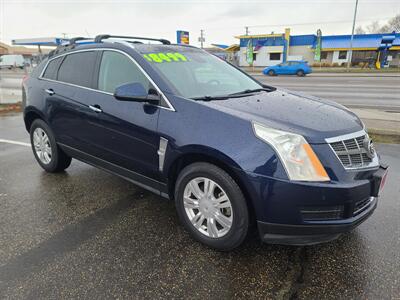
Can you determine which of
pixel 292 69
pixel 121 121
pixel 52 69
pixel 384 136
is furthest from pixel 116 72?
pixel 292 69

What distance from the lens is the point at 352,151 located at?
2529 mm

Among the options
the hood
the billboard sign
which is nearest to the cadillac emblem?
the hood

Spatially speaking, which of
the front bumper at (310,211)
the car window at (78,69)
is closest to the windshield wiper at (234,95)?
the front bumper at (310,211)

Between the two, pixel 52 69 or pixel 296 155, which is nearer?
pixel 296 155

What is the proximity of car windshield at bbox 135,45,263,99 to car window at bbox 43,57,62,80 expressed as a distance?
1.51 metres

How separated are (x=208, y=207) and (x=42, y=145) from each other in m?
3.07

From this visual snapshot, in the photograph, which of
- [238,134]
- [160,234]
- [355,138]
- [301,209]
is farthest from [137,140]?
[355,138]

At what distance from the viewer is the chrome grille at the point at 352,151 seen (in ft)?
8.02

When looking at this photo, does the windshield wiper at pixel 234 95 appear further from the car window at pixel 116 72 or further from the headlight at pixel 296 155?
the headlight at pixel 296 155

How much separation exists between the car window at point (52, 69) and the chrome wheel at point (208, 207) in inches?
109

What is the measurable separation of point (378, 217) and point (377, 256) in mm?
749

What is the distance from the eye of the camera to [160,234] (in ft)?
10.2

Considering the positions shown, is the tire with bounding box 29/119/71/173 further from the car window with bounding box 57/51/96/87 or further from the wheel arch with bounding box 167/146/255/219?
the wheel arch with bounding box 167/146/255/219

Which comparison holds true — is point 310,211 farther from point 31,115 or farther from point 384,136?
point 384,136
